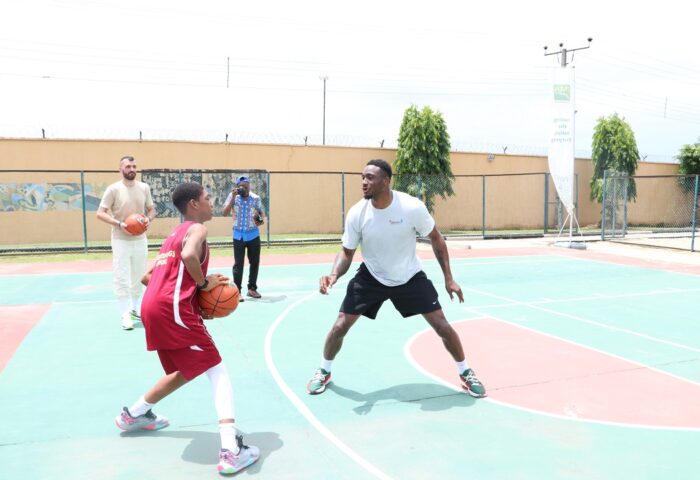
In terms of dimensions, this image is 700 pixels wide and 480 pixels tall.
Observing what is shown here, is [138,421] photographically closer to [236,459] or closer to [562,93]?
[236,459]

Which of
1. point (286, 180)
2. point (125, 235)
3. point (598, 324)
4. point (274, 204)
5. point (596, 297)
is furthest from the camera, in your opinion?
point (286, 180)

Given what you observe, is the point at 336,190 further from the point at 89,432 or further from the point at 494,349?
the point at 89,432

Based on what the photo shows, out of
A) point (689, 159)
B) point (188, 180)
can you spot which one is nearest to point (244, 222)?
point (188, 180)

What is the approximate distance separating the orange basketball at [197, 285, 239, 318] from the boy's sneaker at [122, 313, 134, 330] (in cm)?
403

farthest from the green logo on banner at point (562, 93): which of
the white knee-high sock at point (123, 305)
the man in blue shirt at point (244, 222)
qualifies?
the white knee-high sock at point (123, 305)

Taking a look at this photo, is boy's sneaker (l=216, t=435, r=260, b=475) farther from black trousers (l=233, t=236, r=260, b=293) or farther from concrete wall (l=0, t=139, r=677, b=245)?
concrete wall (l=0, t=139, r=677, b=245)

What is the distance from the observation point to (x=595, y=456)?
4.09 meters

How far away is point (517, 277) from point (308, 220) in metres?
13.6

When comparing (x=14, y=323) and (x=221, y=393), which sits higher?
(x=221, y=393)

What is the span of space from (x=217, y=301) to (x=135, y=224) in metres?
3.69

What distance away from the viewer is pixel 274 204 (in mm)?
24531

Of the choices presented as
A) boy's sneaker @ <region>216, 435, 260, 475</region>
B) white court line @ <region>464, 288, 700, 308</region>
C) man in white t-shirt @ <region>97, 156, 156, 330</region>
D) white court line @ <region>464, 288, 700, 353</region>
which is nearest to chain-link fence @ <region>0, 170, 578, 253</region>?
white court line @ <region>464, 288, 700, 353</region>

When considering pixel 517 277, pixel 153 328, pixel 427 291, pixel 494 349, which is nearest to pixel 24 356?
pixel 153 328

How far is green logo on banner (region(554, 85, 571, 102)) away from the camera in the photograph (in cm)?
1794
